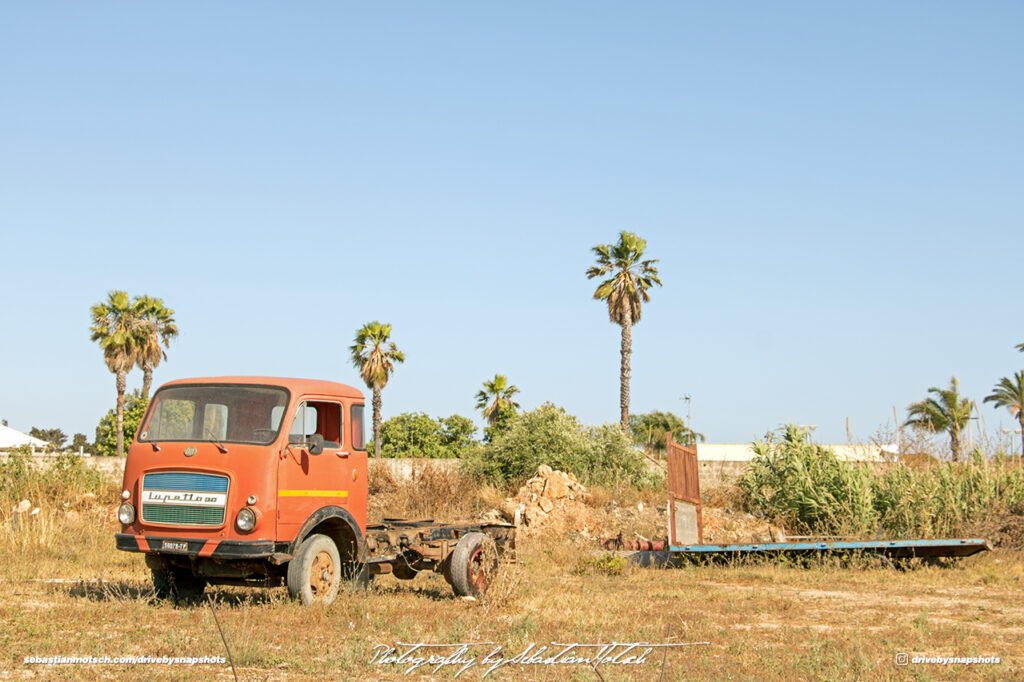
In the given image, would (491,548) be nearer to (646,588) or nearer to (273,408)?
(646,588)

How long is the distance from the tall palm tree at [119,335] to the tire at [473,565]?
4834 cm

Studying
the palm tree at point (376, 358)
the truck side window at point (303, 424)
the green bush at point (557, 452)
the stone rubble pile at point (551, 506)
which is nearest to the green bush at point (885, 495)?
the stone rubble pile at point (551, 506)

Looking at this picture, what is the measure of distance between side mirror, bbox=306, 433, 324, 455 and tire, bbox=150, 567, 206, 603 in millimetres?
2209

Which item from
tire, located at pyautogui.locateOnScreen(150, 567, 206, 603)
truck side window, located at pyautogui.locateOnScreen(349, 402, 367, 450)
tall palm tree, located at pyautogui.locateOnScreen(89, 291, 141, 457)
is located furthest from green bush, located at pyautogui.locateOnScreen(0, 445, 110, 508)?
tall palm tree, located at pyautogui.locateOnScreen(89, 291, 141, 457)

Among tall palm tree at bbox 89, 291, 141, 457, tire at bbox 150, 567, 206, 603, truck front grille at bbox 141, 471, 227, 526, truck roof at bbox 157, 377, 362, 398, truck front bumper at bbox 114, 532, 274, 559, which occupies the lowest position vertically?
tire at bbox 150, 567, 206, 603

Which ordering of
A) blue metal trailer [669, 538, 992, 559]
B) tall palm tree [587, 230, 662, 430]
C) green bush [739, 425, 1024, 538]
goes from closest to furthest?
blue metal trailer [669, 538, 992, 559]
green bush [739, 425, 1024, 538]
tall palm tree [587, 230, 662, 430]

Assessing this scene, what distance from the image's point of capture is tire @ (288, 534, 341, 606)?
31.5 ft

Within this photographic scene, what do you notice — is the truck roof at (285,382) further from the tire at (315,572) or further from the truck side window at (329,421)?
the tire at (315,572)

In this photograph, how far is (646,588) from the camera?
12.8 metres

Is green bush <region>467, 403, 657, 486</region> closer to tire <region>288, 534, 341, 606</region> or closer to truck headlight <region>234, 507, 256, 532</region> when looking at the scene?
tire <region>288, 534, 341, 606</region>

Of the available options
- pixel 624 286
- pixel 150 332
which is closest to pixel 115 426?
pixel 150 332

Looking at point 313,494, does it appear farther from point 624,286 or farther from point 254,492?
point 624,286

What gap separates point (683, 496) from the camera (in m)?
16.2

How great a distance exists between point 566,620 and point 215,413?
4.50m
